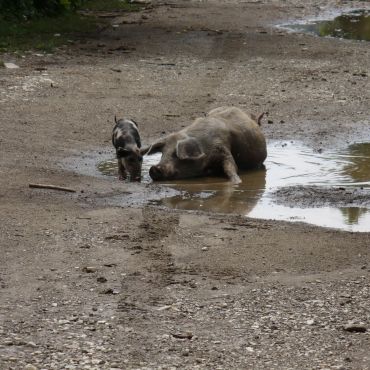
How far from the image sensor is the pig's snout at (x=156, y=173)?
41.9 ft

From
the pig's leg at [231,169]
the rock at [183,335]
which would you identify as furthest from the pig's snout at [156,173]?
the rock at [183,335]

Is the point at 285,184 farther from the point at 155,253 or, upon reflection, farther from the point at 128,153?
the point at 155,253

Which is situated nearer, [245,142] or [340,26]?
[245,142]

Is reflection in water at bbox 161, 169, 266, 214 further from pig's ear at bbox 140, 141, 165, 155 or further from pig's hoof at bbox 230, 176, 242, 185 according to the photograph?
pig's ear at bbox 140, 141, 165, 155

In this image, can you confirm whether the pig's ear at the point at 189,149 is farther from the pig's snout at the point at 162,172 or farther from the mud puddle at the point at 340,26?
the mud puddle at the point at 340,26

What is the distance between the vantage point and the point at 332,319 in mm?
7746

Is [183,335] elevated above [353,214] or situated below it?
above

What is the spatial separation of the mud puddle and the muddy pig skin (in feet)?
42.3

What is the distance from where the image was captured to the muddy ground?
7.22 meters

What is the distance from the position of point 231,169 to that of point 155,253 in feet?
13.0

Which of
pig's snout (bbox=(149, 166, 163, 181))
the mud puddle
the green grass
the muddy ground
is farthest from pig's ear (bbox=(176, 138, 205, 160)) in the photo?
the mud puddle

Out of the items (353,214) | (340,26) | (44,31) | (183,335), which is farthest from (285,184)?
(340,26)

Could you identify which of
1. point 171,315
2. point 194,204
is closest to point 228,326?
point 171,315

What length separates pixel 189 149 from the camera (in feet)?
43.3
